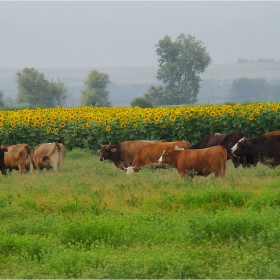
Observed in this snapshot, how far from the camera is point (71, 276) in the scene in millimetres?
7129

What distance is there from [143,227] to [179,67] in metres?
70.9

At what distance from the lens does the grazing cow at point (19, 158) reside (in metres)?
16.7

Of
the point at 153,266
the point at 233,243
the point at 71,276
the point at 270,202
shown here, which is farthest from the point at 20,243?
the point at 270,202

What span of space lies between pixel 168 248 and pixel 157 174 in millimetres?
6315

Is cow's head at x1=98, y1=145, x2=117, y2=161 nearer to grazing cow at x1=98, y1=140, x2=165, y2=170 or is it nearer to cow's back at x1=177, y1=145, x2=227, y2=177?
grazing cow at x1=98, y1=140, x2=165, y2=170

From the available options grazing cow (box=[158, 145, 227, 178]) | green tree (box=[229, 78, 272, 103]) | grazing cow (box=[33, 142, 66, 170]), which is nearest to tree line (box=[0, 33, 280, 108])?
grazing cow (box=[33, 142, 66, 170])

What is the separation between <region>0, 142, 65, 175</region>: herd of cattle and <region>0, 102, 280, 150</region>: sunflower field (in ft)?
13.1

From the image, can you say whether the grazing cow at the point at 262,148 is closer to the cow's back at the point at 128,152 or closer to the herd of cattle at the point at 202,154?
the herd of cattle at the point at 202,154


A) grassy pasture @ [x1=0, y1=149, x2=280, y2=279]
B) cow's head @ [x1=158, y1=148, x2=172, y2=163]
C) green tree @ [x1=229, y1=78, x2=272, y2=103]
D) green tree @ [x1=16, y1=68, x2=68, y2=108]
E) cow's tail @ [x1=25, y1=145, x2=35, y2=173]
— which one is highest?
cow's head @ [x1=158, y1=148, x2=172, y2=163]

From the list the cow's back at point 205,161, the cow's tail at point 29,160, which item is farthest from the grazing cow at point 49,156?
the cow's back at point 205,161

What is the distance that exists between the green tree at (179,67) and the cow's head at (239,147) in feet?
207

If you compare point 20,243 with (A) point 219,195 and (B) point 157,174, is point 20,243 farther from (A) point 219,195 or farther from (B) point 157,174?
(B) point 157,174

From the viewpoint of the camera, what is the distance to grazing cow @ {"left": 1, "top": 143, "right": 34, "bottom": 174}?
16719mm

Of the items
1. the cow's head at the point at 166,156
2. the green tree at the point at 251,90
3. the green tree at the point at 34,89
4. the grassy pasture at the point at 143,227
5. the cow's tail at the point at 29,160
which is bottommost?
the green tree at the point at 251,90
